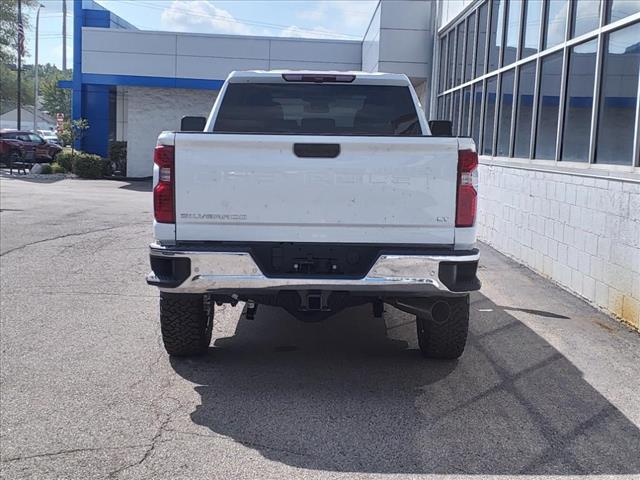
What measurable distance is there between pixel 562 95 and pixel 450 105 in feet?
25.6

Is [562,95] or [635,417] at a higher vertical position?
[562,95]

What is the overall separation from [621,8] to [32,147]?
99.3 ft

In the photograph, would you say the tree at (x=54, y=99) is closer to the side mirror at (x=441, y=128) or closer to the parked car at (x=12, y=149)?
the parked car at (x=12, y=149)

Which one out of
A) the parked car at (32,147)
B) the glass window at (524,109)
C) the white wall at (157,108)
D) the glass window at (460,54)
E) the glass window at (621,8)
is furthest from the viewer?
the parked car at (32,147)

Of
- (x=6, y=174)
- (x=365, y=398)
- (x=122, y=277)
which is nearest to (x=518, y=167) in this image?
(x=122, y=277)

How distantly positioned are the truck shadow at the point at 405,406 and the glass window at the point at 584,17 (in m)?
3.76

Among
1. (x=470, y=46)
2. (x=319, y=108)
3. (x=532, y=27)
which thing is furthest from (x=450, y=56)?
(x=319, y=108)

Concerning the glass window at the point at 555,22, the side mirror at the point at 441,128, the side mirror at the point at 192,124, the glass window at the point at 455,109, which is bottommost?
the side mirror at the point at 192,124

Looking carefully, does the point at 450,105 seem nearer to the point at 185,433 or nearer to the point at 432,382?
the point at 432,382

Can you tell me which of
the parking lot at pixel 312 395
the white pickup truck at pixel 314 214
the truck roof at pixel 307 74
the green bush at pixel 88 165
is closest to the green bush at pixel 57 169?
the green bush at pixel 88 165

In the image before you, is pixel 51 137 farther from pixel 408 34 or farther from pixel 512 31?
pixel 512 31

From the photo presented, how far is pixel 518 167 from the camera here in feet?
33.5

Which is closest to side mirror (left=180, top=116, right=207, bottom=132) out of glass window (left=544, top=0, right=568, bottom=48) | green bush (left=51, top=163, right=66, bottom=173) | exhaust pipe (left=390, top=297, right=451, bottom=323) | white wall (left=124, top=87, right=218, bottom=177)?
exhaust pipe (left=390, top=297, right=451, bottom=323)

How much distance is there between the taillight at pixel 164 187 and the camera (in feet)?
14.8
